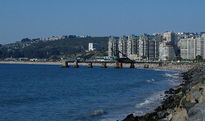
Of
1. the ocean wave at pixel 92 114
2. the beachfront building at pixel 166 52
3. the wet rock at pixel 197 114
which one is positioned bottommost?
the ocean wave at pixel 92 114

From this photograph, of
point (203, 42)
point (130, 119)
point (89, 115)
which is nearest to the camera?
point (130, 119)

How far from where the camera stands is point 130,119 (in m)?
17.9

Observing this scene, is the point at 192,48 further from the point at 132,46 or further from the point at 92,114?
the point at 92,114

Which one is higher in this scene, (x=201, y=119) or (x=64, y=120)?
(x=201, y=119)

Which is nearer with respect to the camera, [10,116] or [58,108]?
[10,116]

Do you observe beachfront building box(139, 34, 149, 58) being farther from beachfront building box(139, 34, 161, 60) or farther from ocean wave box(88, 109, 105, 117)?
ocean wave box(88, 109, 105, 117)

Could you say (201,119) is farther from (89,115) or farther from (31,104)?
(31,104)

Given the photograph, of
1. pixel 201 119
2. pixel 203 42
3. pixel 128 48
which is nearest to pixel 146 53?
pixel 128 48

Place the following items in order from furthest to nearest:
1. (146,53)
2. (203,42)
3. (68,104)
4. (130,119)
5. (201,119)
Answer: (146,53)
(203,42)
(68,104)
(130,119)
(201,119)

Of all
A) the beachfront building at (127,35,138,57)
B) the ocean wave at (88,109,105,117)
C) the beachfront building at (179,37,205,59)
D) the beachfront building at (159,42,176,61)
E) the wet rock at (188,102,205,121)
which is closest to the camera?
the wet rock at (188,102,205,121)

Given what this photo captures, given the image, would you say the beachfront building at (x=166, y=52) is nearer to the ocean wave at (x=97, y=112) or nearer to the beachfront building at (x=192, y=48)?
the beachfront building at (x=192, y=48)

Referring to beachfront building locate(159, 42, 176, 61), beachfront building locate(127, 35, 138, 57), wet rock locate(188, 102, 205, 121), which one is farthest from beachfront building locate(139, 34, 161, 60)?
wet rock locate(188, 102, 205, 121)

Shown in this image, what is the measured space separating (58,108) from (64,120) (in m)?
4.62

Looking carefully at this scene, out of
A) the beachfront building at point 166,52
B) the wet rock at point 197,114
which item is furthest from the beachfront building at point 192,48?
→ the wet rock at point 197,114
